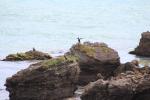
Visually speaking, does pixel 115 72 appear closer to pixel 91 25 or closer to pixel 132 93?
pixel 132 93

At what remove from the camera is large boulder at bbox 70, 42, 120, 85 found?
35.4 meters

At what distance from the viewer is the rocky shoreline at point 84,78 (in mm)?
25438

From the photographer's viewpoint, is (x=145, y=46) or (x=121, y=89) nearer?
(x=121, y=89)

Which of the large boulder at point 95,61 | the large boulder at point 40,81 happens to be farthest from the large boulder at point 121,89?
the large boulder at point 95,61

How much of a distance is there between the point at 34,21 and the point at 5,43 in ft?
106

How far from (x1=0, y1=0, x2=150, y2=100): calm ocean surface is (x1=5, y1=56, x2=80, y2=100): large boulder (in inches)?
52.2

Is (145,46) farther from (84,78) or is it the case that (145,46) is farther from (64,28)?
(64,28)

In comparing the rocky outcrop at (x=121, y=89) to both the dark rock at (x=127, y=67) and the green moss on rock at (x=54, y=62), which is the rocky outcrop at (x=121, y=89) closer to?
the green moss on rock at (x=54, y=62)

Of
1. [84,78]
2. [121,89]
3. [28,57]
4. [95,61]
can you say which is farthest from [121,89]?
[28,57]

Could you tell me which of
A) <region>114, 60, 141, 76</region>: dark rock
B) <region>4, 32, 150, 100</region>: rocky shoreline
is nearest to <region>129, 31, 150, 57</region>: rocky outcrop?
<region>4, 32, 150, 100</region>: rocky shoreline

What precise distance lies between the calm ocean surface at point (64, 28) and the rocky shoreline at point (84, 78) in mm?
1928

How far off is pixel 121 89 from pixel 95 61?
420 inches

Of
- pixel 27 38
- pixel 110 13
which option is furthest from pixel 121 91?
pixel 110 13

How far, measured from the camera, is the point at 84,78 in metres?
34.7
